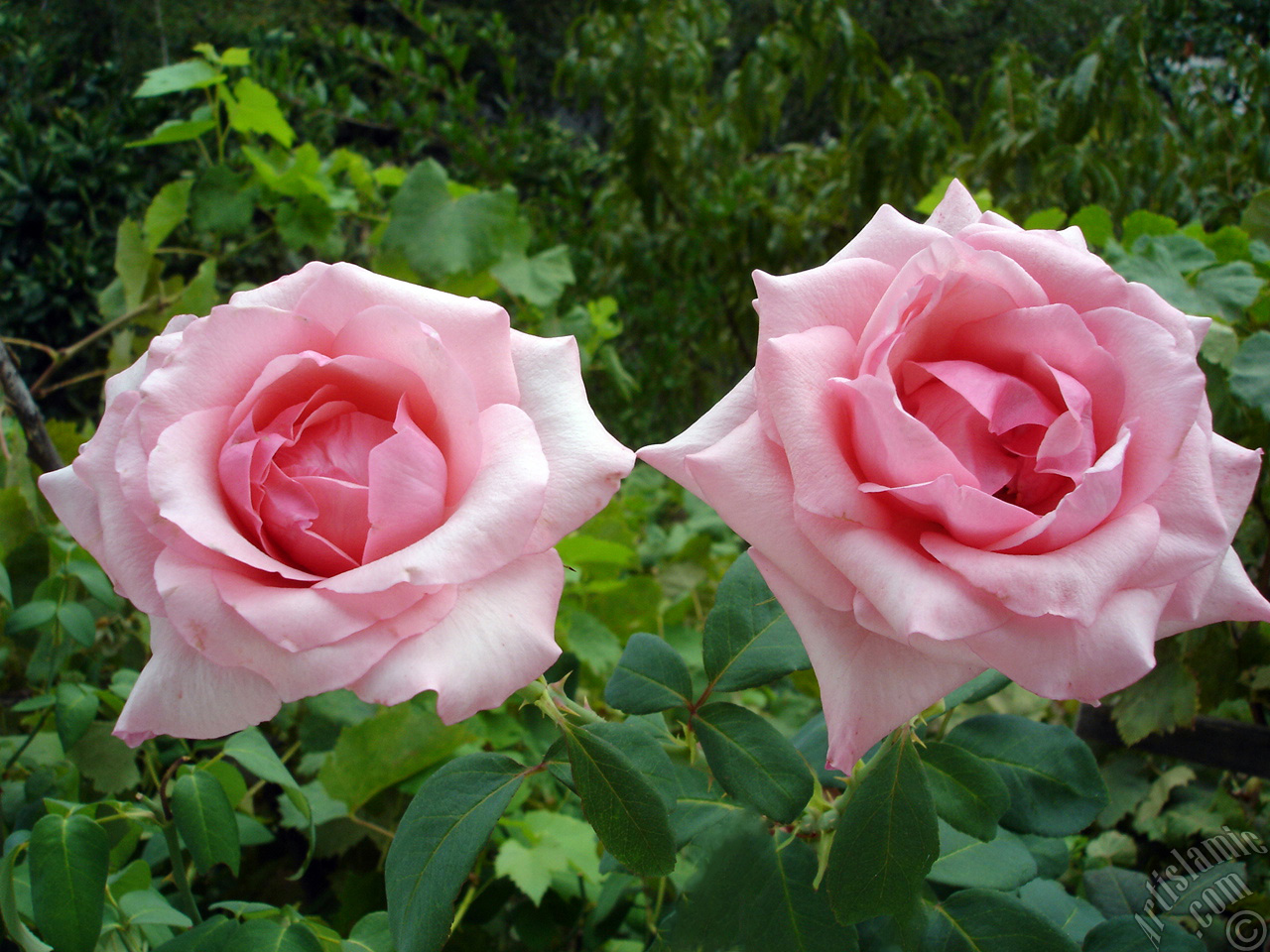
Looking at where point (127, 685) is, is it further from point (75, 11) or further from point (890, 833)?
point (75, 11)

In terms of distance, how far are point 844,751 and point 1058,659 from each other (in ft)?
0.26

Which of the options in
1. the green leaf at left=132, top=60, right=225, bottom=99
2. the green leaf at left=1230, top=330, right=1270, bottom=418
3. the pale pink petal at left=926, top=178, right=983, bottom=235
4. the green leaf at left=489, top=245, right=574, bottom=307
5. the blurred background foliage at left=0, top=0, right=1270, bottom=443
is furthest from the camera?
the blurred background foliage at left=0, top=0, right=1270, bottom=443

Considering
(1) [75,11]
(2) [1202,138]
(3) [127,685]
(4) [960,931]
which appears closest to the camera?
(4) [960,931]

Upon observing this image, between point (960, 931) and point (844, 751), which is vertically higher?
point (844, 751)

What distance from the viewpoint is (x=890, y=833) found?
36 centimetres

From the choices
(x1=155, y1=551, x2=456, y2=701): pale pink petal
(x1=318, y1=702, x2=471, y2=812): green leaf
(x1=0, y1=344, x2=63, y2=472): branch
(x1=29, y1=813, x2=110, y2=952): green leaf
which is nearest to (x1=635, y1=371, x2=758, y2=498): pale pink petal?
(x1=155, y1=551, x2=456, y2=701): pale pink petal

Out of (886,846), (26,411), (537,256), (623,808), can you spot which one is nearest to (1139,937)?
(886,846)

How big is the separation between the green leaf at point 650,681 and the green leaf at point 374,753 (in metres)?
0.30

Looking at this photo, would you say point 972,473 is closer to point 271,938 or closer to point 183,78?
point 271,938

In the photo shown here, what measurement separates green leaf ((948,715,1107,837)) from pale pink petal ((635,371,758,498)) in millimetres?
260

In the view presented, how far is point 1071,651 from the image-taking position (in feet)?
0.95

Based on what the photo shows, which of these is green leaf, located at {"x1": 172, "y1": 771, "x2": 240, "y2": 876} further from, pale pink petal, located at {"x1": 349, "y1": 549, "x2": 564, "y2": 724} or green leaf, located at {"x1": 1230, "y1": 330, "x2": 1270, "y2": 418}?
green leaf, located at {"x1": 1230, "y1": 330, "x2": 1270, "y2": 418}

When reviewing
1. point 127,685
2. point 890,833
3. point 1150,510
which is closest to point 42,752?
point 127,685

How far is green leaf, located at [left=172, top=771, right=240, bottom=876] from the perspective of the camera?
1.46ft
